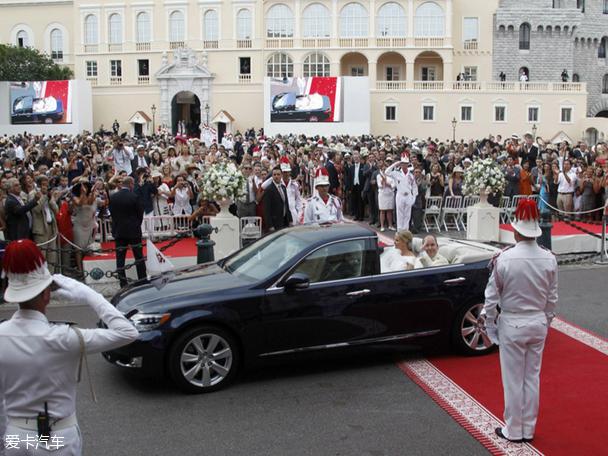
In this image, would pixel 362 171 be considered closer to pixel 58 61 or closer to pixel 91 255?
pixel 91 255

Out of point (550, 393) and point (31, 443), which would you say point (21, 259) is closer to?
point (31, 443)

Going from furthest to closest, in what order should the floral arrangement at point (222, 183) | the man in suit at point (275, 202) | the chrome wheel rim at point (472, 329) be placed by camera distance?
the man in suit at point (275, 202) < the floral arrangement at point (222, 183) < the chrome wheel rim at point (472, 329)

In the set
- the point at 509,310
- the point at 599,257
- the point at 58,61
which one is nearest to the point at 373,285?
the point at 509,310

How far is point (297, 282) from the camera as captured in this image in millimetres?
7473

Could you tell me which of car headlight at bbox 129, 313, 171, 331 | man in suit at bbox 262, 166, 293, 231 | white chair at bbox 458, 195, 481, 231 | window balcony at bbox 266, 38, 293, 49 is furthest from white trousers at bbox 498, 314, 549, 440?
window balcony at bbox 266, 38, 293, 49

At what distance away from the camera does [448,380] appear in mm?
7629

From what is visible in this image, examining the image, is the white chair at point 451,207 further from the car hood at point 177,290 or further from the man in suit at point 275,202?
the car hood at point 177,290

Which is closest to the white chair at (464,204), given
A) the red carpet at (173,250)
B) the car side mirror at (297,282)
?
the red carpet at (173,250)

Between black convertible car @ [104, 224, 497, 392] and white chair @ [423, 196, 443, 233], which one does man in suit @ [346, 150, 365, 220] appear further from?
black convertible car @ [104, 224, 497, 392]

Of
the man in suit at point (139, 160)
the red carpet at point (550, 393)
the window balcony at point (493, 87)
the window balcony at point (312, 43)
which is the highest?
the window balcony at point (312, 43)

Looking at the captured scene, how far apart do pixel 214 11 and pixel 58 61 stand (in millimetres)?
16908

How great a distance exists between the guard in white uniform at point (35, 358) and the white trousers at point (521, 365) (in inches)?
132

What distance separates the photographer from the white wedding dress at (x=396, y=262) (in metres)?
8.50

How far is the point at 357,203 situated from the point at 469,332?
12.3 m
